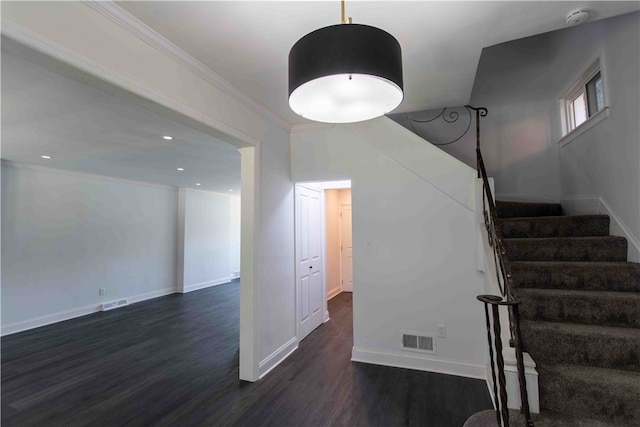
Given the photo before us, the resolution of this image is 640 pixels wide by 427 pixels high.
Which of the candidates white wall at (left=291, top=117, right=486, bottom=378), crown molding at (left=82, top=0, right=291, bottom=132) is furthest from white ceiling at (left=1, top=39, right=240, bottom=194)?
white wall at (left=291, top=117, right=486, bottom=378)

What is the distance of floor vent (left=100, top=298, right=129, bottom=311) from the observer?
19.9ft

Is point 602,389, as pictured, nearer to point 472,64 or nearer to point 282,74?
point 472,64

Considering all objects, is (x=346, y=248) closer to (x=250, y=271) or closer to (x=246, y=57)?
(x=250, y=271)

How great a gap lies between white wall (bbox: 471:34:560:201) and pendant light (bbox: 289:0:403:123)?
11.9ft

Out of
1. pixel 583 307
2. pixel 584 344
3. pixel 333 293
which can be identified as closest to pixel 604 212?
pixel 583 307

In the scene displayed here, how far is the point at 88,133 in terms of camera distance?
363 centimetres

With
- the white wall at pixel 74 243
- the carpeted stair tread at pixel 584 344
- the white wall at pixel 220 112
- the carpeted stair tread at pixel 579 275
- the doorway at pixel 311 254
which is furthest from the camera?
the white wall at pixel 74 243

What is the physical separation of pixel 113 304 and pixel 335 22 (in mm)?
6868

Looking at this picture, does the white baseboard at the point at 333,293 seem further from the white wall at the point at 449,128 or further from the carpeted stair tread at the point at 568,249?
the carpeted stair tread at the point at 568,249

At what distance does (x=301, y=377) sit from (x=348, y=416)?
78 centimetres

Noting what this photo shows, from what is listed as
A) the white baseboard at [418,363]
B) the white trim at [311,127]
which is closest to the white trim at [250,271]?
the white trim at [311,127]

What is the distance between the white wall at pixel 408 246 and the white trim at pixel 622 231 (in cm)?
115

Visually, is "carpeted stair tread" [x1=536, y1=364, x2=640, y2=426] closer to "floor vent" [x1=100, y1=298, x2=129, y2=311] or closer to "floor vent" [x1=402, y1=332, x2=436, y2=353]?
"floor vent" [x1=402, y1=332, x2=436, y2=353]

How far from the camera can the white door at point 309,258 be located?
4.09 meters
